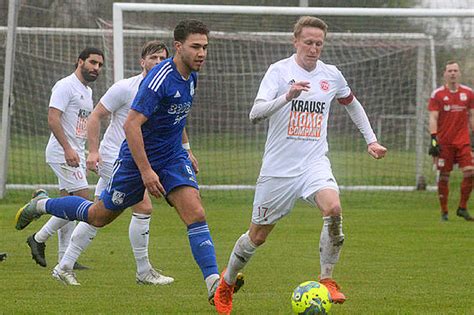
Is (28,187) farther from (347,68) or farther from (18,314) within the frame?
(18,314)

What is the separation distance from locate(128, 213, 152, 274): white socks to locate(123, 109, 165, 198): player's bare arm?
6.94 feet

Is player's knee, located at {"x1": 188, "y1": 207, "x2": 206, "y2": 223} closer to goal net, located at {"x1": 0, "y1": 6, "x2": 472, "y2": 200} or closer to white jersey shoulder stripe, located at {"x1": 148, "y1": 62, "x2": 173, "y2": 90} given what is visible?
white jersey shoulder stripe, located at {"x1": 148, "y1": 62, "x2": 173, "y2": 90}

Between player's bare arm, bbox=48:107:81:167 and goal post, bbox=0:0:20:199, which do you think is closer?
player's bare arm, bbox=48:107:81:167

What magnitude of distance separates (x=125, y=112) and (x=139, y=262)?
1.39 m

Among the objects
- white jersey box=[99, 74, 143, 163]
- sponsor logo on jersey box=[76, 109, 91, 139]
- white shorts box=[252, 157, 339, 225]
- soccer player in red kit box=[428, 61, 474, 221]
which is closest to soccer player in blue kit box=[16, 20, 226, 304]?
white shorts box=[252, 157, 339, 225]

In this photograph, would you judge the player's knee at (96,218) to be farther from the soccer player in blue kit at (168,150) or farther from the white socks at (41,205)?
the white socks at (41,205)

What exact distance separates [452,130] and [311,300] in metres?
9.52

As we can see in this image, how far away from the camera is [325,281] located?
7.91m

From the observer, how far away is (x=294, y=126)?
8156 millimetres

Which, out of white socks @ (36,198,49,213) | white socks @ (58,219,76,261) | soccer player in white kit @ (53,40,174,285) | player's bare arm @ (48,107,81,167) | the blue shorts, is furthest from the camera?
white socks @ (58,219,76,261)

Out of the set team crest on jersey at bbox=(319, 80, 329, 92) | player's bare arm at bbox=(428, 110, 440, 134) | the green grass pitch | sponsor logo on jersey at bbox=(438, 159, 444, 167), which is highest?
team crest on jersey at bbox=(319, 80, 329, 92)

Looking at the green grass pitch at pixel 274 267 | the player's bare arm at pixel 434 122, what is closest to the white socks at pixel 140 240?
the green grass pitch at pixel 274 267

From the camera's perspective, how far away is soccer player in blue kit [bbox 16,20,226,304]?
7.37 metres

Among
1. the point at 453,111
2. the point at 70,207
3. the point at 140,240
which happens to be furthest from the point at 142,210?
the point at 453,111
